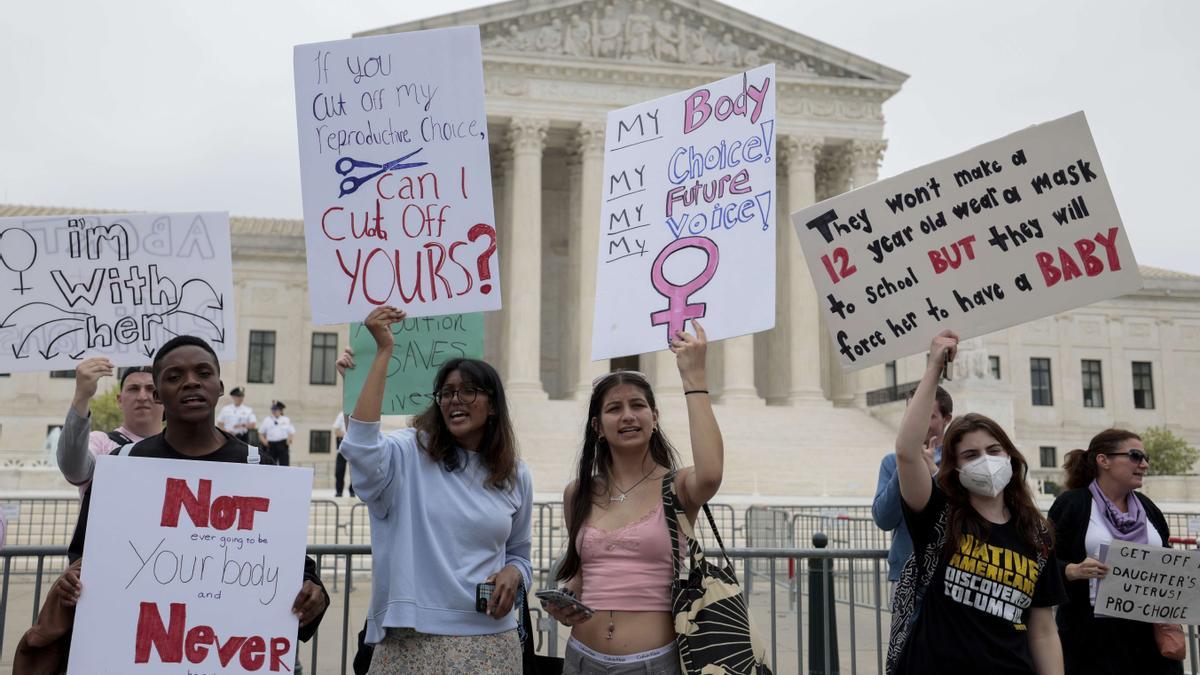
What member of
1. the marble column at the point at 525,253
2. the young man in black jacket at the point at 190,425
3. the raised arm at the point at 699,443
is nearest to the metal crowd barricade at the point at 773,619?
the raised arm at the point at 699,443

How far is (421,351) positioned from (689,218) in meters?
1.78

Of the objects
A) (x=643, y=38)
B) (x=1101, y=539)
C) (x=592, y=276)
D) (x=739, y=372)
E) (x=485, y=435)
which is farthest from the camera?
(x=643, y=38)

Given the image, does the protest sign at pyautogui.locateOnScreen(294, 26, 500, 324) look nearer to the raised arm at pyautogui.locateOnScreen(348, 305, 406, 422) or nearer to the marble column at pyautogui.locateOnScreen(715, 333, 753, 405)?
the raised arm at pyautogui.locateOnScreen(348, 305, 406, 422)

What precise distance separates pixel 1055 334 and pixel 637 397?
174 ft

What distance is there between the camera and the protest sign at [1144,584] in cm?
489

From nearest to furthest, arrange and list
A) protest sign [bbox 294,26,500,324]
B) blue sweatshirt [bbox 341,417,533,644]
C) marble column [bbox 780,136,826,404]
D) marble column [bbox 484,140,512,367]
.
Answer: blue sweatshirt [bbox 341,417,533,644], protest sign [bbox 294,26,500,324], marble column [bbox 780,136,826,404], marble column [bbox 484,140,512,367]

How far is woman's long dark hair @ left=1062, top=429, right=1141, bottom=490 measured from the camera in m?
5.12

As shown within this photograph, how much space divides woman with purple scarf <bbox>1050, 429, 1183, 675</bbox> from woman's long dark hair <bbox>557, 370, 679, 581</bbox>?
2315 millimetres

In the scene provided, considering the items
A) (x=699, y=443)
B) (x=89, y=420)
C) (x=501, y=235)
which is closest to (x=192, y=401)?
(x=89, y=420)

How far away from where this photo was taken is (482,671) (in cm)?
367

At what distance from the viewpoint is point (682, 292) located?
4.75 meters

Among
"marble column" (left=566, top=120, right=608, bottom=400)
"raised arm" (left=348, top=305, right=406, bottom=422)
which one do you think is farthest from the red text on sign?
"marble column" (left=566, top=120, right=608, bottom=400)

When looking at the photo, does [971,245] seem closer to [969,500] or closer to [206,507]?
[969,500]

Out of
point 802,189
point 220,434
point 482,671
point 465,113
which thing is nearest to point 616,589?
point 482,671
